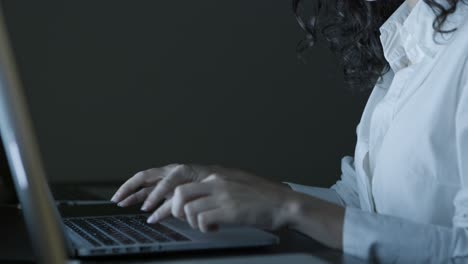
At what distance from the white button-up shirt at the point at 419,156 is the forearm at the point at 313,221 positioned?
0.01 metres

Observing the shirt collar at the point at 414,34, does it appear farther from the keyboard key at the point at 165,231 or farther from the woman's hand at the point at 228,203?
the keyboard key at the point at 165,231

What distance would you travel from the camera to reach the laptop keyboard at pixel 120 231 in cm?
84

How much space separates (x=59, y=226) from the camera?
2.00ft

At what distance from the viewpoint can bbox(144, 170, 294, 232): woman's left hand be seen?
0.86 m

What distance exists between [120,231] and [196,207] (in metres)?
0.13

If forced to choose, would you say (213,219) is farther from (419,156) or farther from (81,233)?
(419,156)

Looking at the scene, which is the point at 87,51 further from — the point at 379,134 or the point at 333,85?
the point at 379,134

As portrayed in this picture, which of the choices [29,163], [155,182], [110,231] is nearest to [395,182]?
[155,182]

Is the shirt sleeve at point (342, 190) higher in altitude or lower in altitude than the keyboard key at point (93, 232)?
lower

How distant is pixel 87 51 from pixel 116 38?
0.12 meters

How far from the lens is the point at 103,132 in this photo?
109 inches

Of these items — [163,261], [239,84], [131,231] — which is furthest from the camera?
[239,84]

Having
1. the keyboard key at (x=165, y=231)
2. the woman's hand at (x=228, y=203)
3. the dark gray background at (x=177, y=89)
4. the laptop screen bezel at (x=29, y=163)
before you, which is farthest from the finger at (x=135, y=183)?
the dark gray background at (x=177, y=89)

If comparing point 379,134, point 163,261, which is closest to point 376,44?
point 379,134
